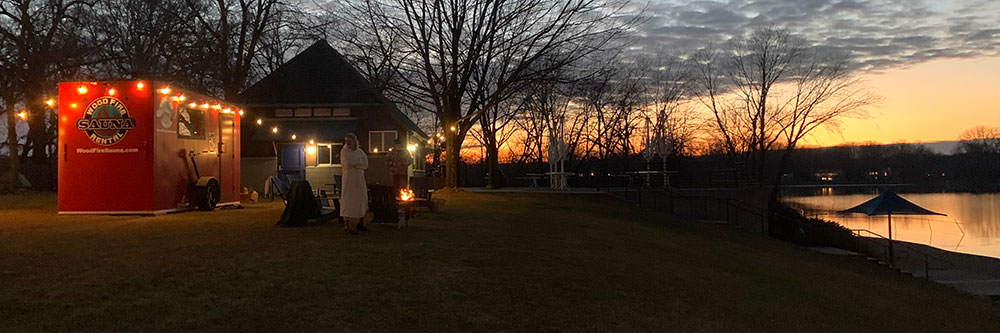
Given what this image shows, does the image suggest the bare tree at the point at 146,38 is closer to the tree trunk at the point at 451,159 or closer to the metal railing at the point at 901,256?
the tree trunk at the point at 451,159

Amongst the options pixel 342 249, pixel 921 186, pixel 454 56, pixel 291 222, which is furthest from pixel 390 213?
pixel 921 186

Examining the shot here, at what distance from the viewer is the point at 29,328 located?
5.10 m

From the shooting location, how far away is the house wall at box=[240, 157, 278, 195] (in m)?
30.6

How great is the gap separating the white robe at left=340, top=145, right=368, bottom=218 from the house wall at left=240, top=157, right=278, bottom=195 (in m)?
20.8

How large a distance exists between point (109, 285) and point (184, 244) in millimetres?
3021

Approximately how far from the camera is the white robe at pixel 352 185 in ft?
35.4

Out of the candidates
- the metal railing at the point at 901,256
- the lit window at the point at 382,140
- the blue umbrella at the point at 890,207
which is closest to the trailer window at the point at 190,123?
the lit window at the point at 382,140

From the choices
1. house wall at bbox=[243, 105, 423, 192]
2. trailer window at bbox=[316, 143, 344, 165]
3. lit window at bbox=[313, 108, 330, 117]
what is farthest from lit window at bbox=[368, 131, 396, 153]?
lit window at bbox=[313, 108, 330, 117]

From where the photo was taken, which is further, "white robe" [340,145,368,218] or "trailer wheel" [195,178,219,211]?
"trailer wheel" [195,178,219,211]

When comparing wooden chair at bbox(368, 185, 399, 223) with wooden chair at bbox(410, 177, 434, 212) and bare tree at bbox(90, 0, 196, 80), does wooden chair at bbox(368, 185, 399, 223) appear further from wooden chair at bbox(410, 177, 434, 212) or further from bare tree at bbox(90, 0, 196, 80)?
bare tree at bbox(90, 0, 196, 80)

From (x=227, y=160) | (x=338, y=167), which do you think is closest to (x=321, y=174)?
Result: (x=338, y=167)

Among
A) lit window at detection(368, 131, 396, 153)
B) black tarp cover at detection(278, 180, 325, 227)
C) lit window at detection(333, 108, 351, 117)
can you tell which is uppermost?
lit window at detection(333, 108, 351, 117)

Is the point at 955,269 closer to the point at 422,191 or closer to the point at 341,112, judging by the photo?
the point at 422,191

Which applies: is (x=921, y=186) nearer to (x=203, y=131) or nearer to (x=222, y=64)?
(x=222, y=64)
